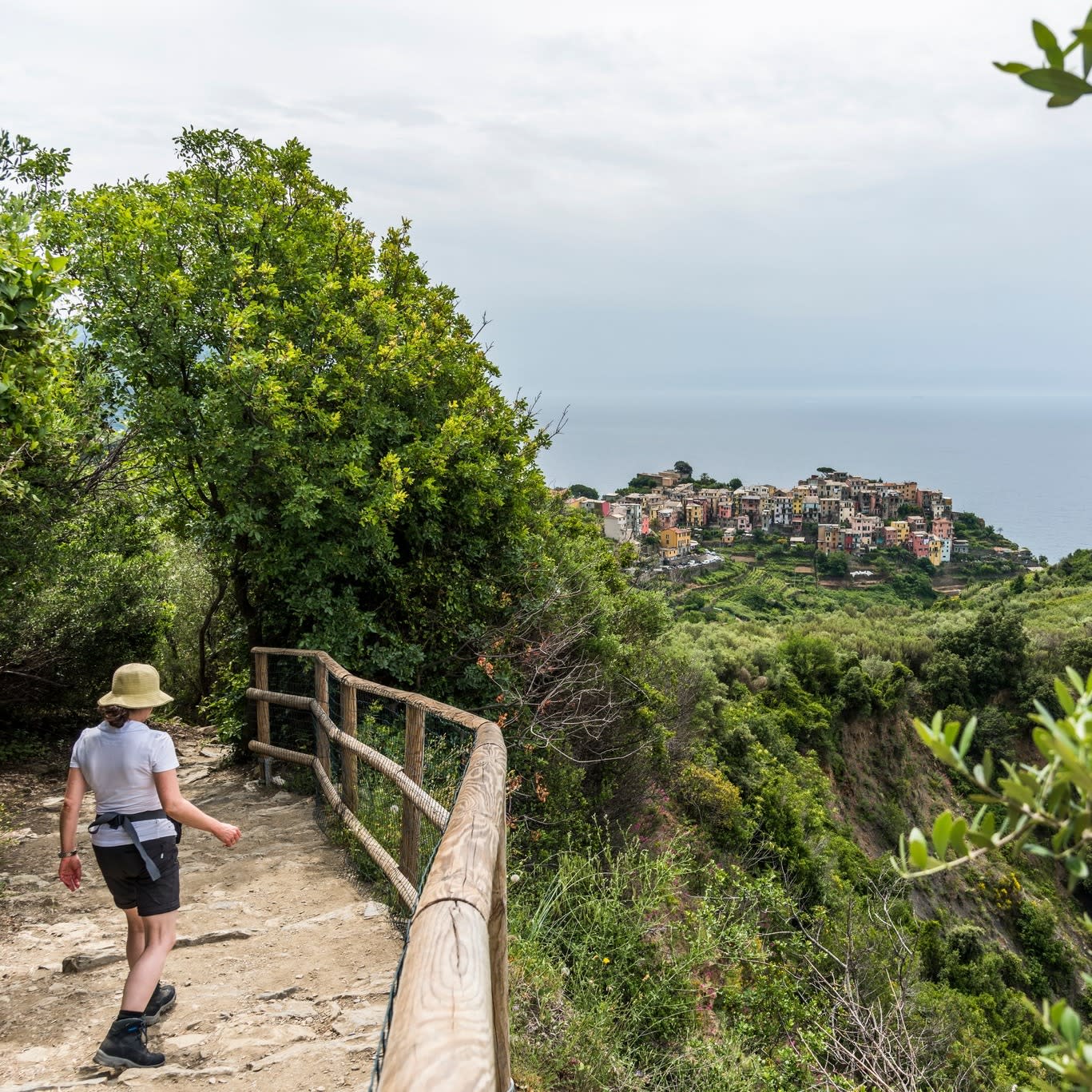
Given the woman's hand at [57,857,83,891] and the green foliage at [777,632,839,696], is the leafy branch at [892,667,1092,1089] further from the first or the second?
the green foliage at [777,632,839,696]

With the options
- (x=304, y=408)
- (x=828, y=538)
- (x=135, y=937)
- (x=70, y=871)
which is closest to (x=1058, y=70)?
(x=135, y=937)

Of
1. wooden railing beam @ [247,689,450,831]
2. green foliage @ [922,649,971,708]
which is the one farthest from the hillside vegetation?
green foliage @ [922,649,971,708]

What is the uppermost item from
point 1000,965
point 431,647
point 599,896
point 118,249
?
point 118,249

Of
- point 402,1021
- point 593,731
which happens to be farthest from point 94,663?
point 402,1021

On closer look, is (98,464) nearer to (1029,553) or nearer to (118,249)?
(118,249)

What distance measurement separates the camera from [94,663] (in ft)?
33.3

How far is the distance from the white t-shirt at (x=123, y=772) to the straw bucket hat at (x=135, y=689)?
116 millimetres

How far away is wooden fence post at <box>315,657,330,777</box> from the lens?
6109 mm

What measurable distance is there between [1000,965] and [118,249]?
24.2m

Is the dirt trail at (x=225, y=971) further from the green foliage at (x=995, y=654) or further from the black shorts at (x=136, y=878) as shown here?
the green foliage at (x=995, y=654)

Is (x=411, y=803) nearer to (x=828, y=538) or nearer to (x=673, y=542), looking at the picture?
(x=673, y=542)

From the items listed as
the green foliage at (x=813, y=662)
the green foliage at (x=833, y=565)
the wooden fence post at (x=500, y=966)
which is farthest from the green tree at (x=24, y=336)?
the green foliage at (x=833, y=565)

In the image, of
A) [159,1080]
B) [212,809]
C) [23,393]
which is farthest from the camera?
[212,809]

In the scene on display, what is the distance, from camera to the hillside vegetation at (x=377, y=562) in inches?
201
